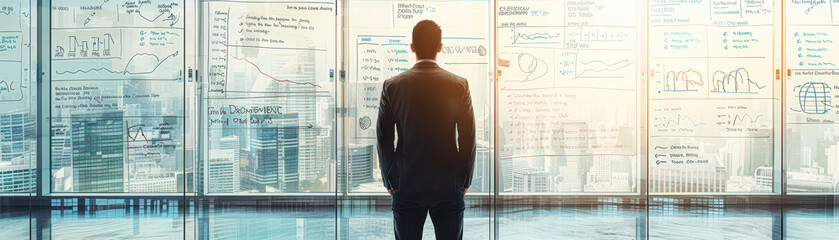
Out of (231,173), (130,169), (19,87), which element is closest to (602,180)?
(231,173)

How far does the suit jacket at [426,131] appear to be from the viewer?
198 centimetres

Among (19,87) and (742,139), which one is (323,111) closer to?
(19,87)

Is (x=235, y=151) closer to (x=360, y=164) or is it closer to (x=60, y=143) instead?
(x=360, y=164)

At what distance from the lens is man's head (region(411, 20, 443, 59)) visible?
208cm

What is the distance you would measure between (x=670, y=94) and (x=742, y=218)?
2.97 feet

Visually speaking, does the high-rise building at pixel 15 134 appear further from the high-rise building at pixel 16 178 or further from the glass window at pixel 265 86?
the glass window at pixel 265 86

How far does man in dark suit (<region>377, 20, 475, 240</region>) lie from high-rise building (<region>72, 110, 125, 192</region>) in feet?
7.41

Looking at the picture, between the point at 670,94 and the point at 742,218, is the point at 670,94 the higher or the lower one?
the higher one

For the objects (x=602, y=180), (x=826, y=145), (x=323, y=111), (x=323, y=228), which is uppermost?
(x=323, y=111)

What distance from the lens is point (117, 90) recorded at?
11.0 feet

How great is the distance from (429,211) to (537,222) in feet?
4.62

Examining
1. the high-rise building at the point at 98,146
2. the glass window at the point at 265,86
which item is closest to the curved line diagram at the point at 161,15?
the glass window at the point at 265,86

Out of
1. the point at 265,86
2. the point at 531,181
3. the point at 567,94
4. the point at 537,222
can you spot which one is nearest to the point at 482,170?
the point at 531,181

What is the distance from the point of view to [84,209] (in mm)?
3566
